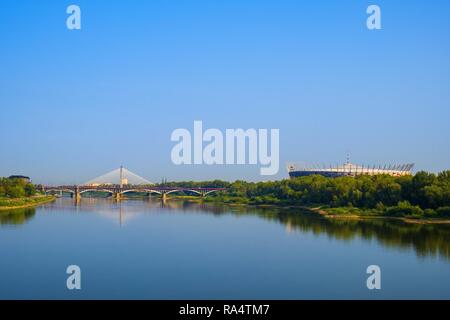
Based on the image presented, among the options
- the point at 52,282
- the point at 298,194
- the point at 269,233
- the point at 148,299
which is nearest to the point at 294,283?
the point at 148,299

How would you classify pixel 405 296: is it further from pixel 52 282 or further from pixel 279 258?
pixel 52 282

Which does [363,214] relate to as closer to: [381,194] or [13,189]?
[381,194]

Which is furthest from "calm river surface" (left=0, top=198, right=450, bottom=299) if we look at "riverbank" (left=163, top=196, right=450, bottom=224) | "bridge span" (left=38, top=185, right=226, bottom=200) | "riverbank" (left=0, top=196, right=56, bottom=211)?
"bridge span" (left=38, top=185, right=226, bottom=200)

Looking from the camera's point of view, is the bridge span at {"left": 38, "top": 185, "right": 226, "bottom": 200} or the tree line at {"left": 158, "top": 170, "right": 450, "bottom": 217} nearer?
the tree line at {"left": 158, "top": 170, "right": 450, "bottom": 217}

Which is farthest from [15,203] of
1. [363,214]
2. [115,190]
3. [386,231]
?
[386,231]

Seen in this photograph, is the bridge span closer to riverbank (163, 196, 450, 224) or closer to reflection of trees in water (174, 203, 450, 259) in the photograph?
riverbank (163, 196, 450, 224)

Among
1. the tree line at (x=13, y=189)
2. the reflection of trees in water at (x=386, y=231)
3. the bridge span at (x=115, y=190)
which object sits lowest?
the reflection of trees in water at (x=386, y=231)

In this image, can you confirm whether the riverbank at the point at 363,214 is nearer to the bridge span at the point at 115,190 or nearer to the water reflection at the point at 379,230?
the water reflection at the point at 379,230

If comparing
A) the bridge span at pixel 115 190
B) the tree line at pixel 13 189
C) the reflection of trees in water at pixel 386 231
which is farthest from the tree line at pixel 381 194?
the tree line at pixel 13 189
